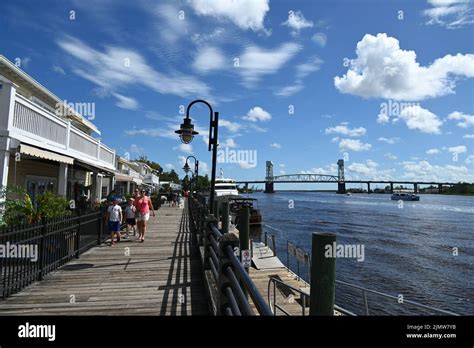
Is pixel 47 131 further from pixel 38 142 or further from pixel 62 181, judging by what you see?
pixel 62 181

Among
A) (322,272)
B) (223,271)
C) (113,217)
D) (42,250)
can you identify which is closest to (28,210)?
(42,250)

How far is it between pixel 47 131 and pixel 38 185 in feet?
12.4

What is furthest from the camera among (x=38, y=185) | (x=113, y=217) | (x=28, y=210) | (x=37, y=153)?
(x=38, y=185)

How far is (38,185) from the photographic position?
15.5 meters

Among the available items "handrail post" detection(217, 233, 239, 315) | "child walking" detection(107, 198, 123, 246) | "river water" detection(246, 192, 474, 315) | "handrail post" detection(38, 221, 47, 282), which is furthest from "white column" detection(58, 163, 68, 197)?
"river water" detection(246, 192, 474, 315)

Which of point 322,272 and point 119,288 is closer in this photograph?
point 322,272

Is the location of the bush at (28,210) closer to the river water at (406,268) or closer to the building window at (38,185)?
the building window at (38,185)

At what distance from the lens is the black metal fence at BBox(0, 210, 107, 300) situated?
5570 millimetres

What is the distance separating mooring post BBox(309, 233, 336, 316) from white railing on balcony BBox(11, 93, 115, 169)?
1049 centimetres

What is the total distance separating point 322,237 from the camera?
2.66 meters

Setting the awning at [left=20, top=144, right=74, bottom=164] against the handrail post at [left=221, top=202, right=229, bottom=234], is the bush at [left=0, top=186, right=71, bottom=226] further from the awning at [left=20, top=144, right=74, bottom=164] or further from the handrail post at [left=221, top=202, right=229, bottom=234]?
the handrail post at [left=221, top=202, right=229, bottom=234]

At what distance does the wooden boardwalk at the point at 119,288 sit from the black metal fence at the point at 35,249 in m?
0.20
